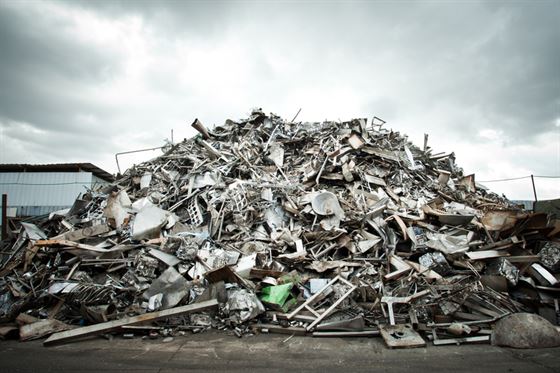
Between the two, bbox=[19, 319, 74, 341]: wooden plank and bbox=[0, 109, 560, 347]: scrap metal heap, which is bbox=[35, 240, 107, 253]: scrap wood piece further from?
bbox=[19, 319, 74, 341]: wooden plank

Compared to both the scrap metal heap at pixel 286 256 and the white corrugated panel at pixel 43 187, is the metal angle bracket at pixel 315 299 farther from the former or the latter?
the white corrugated panel at pixel 43 187

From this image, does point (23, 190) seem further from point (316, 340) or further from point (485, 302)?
point (485, 302)

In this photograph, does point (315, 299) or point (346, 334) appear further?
point (315, 299)

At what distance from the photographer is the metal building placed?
54.6ft

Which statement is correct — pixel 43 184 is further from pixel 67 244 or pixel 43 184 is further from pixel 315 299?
pixel 315 299

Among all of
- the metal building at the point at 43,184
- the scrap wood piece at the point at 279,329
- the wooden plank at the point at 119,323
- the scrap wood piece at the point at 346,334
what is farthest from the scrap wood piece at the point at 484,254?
the metal building at the point at 43,184

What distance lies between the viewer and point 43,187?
1722 cm

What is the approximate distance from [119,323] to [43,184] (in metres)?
16.6

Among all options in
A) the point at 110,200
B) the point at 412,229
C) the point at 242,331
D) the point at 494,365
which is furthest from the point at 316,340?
the point at 110,200

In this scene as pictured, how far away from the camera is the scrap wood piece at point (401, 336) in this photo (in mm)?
4582

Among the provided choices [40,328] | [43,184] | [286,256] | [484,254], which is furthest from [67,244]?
[43,184]

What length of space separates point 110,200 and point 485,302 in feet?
30.5

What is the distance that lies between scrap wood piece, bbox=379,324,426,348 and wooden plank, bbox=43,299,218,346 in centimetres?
291

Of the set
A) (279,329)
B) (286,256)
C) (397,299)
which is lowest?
(279,329)
